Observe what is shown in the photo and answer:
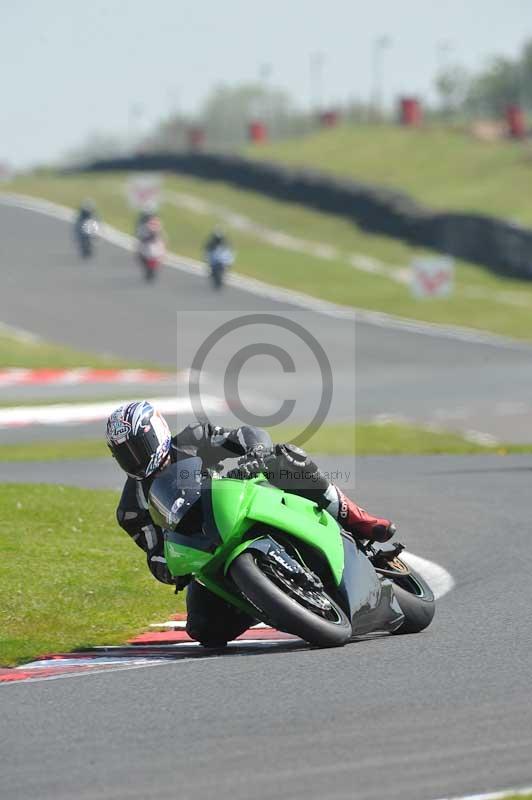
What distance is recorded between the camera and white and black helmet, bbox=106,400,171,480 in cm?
705

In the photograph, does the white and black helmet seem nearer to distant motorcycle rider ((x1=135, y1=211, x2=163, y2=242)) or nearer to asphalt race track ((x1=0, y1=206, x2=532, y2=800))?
asphalt race track ((x1=0, y1=206, x2=532, y2=800))

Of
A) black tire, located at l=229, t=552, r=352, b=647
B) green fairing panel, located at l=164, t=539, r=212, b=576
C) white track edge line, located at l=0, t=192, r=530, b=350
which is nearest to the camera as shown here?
black tire, located at l=229, t=552, r=352, b=647

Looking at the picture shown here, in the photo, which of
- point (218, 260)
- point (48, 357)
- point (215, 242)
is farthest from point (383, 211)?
point (48, 357)

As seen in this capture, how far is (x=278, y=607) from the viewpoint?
257 inches

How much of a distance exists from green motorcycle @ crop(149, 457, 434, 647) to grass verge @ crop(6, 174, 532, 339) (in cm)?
2597

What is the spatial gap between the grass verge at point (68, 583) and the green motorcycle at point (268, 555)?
115 cm

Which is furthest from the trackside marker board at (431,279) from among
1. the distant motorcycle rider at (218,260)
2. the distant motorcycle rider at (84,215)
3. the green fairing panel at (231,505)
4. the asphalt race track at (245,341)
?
the green fairing panel at (231,505)

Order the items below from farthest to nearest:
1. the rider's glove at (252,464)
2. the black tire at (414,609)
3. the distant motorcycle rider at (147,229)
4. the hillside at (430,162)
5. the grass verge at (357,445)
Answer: the hillside at (430,162) < the distant motorcycle rider at (147,229) < the grass verge at (357,445) < the black tire at (414,609) < the rider's glove at (252,464)

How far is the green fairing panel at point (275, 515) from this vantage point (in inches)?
266

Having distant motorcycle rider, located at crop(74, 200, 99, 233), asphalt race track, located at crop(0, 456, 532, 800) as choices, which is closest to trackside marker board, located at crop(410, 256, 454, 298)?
distant motorcycle rider, located at crop(74, 200, 99, 233)

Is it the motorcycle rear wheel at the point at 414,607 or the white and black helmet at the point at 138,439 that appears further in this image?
the motorcycle rear wheel at the point at 414,607

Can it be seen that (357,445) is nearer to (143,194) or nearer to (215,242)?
(215,242)

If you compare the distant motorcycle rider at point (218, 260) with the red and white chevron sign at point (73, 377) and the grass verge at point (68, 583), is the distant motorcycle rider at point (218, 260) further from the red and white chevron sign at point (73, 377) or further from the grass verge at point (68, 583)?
the grass verge at point (68, 583)

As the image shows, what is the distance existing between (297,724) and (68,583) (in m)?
3.72
